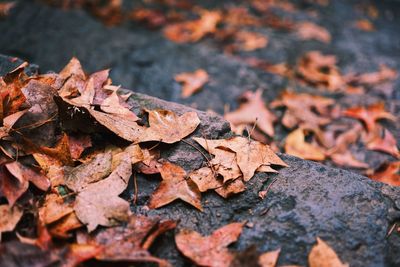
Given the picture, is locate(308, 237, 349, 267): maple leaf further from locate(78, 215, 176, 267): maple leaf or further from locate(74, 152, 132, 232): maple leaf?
locate(74, 152, 132, 232): maple leaf

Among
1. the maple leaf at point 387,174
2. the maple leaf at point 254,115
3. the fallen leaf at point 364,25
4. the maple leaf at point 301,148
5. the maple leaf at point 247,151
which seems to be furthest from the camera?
the fallen leaf at point 364,25

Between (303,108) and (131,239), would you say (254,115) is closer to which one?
(303,108)

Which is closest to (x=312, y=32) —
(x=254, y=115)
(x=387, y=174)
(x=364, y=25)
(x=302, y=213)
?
(x=364, y=25)

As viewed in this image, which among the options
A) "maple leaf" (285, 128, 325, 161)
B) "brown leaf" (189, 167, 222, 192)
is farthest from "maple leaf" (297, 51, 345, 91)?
"brown leaf" (189, 167, 222, 192)

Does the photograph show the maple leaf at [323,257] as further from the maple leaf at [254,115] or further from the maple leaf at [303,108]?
the maple leaf at [303,108]

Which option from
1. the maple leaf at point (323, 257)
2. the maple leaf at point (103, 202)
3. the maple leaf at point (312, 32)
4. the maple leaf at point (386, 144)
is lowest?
the maple leaf at point (386, 144)

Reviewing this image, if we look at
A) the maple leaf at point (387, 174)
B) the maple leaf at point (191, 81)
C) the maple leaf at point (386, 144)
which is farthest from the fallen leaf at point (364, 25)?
the maple leaf at point (387, 174)
